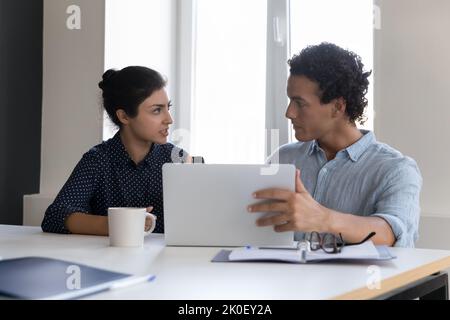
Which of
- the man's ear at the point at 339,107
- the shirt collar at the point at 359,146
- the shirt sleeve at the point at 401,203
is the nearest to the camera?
the shirt sleeve at the point at 401,203

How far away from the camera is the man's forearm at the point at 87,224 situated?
1853 millimetres

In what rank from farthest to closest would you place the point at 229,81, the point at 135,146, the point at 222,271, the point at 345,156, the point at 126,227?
1. the point at 229,81
2. the point at 135,146
3. the point at 345,156
4. the point at 126,227
5. the point at 222,271

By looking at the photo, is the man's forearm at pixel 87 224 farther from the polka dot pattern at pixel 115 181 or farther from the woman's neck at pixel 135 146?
the woman's neck at pixel 135 146

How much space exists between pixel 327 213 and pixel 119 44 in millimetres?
2140

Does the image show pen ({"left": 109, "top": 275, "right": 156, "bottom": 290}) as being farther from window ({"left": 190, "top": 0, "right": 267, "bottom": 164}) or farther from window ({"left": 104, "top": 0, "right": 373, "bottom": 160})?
window ({"left": 190, "top": 0, "right": 267, "bottom": 164})

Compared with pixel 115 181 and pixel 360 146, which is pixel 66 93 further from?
pixel 360 146

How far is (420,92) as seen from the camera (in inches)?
102

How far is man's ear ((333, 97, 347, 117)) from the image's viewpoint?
2.21 metres

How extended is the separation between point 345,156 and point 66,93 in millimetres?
1843

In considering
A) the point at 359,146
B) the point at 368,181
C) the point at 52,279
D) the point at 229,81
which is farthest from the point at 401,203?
the point at 229,81

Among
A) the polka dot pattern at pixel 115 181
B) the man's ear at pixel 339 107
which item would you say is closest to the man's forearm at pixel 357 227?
the man's ear at pixel 339 107

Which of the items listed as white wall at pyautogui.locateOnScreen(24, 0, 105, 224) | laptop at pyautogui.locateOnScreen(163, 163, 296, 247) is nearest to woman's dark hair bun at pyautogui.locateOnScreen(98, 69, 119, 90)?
white wall at pyautogui.locateOnScreen(24, 0, 105, 224)

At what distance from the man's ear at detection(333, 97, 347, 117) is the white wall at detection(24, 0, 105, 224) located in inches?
60.8
